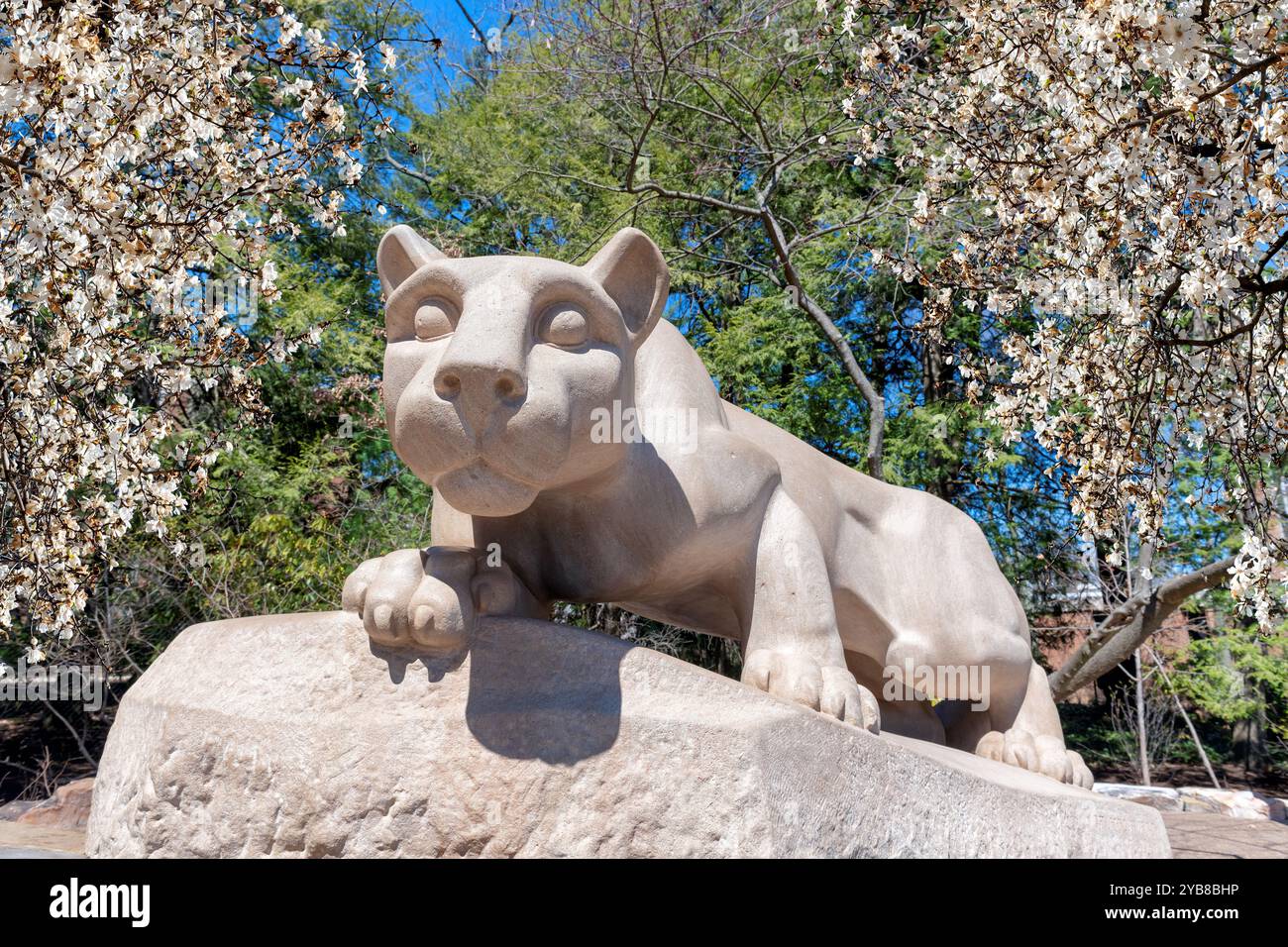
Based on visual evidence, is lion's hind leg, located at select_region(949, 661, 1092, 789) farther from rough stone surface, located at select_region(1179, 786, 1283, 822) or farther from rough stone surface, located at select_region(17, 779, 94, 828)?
rough stone surface, located at select_region(1179, 786, 1283, 822)

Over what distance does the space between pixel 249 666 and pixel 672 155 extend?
10504mm

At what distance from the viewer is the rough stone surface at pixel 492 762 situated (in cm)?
221

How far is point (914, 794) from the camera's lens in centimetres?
246

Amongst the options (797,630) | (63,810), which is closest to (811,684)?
(797,630)

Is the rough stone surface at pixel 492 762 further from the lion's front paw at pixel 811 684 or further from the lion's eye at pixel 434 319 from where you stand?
the lion's eye at pixel 434 319

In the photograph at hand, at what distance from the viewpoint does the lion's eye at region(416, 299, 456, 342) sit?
2.31m

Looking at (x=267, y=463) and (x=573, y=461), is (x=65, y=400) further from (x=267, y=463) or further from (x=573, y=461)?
(x=267, y=463)

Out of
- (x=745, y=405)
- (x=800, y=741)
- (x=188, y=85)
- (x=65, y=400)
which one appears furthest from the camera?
(x=745, y=405)

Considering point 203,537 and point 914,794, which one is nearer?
point 914,794

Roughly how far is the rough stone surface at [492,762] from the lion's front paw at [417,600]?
0.06 metres

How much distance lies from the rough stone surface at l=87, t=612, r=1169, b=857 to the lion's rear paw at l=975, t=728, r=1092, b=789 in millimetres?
825

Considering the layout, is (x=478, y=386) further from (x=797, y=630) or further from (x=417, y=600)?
(x=797, y=630)

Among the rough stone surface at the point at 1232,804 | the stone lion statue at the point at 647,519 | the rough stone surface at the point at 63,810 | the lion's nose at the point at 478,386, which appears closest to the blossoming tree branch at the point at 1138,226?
the stone lion statue at the point at 647,519

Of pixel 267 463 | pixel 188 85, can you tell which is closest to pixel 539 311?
→ pixel 188 85
